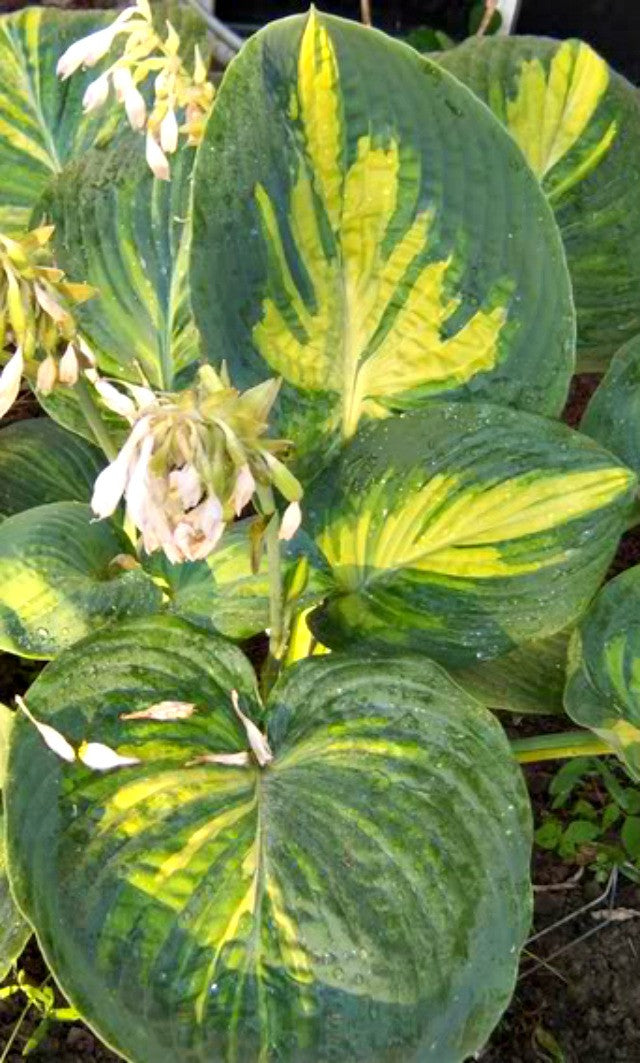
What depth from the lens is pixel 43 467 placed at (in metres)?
1.19

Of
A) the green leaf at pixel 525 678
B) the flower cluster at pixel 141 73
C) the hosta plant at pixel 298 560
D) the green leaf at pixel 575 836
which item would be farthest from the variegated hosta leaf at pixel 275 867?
the green leaf at pixel 575 836

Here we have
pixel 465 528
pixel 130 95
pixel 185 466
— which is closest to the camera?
pixel 185 466

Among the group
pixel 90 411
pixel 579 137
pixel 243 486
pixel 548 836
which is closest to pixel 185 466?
pixel 243 486

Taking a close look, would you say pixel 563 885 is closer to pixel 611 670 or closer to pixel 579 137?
pixel 611 670

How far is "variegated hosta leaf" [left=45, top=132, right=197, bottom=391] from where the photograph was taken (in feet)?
3.40

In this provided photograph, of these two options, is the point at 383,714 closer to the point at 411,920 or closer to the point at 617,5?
the point at 411,920

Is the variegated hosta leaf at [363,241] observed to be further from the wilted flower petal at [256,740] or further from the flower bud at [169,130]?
the wilted flower petal at [256,740]

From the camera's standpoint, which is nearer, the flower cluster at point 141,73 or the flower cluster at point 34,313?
the flower cluster at point 34,313

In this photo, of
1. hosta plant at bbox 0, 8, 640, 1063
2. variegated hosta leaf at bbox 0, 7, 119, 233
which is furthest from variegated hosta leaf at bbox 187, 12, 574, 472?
variegated hosta leaf at bbox 0, 7, 119, 233

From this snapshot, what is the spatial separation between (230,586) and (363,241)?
10.3 inches

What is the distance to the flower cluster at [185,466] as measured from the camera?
566mm

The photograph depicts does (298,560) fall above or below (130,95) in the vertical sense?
below

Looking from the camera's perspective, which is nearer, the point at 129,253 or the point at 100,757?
the point at 100,757

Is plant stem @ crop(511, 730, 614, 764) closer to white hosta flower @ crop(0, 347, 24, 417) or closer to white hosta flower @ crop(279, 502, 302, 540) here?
white hosta flower @ crop(279, 502, 302, 540)
